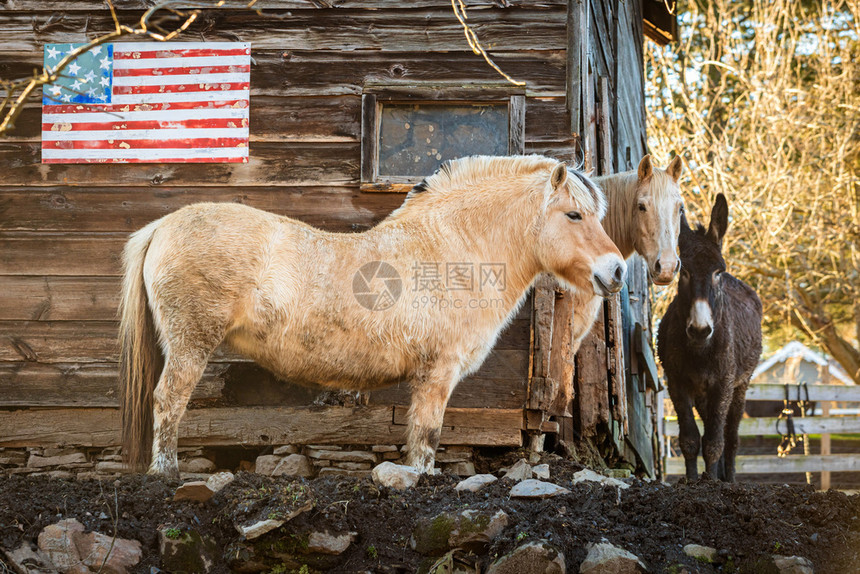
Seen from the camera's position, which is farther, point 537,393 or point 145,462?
point 537,393

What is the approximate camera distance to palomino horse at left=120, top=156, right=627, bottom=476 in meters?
4.60

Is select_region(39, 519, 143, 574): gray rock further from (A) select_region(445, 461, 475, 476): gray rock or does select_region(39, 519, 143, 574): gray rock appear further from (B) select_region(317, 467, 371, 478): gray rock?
(A) select_region(445, 461, 475, 476): gray rock

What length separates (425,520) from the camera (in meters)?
3.92

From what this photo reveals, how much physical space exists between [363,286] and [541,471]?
1.62 metres

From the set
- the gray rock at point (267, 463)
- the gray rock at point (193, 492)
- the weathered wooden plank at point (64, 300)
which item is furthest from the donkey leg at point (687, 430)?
the weathered wooden plank at point (64, 300)

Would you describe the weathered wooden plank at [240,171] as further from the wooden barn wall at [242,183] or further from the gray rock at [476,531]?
the gray rock at [476,531]

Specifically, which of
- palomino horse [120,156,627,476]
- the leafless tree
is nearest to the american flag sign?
palomino horse [120,156,627,476]

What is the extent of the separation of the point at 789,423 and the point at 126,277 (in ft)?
30.4

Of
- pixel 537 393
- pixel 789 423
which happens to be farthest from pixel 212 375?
pixel 789 423

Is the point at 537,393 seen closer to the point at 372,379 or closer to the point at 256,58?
the point at 372,379

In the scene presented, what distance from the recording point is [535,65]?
6.11 meters

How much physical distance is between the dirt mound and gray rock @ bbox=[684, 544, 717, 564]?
37mm

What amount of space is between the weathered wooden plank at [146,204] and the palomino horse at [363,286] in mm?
975

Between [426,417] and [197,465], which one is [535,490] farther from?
[197,465]
